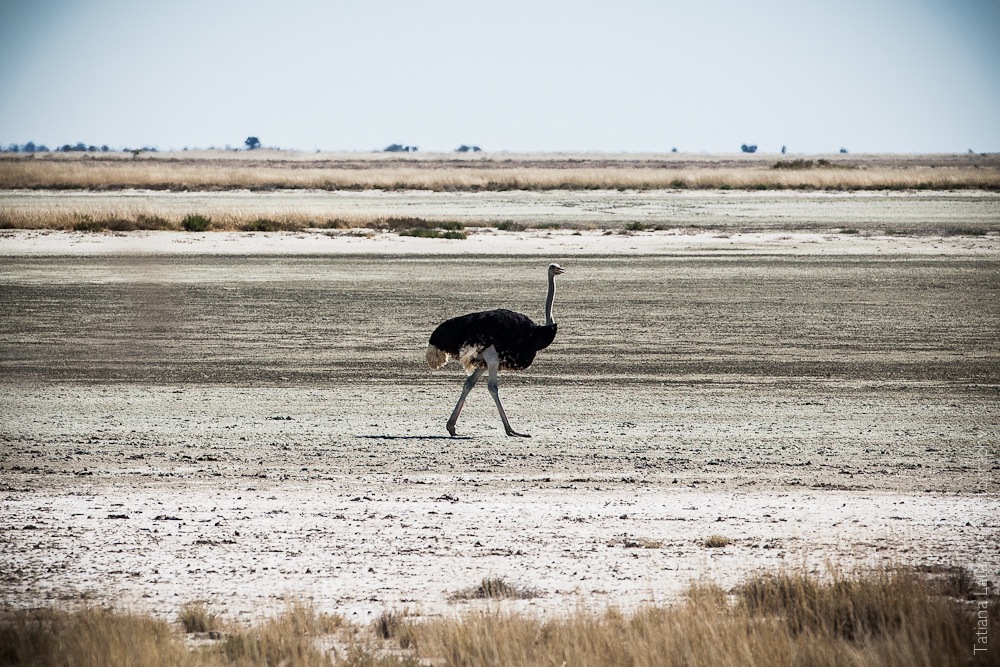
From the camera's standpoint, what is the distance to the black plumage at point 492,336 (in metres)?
12.0

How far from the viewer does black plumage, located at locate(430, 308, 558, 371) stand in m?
12.0

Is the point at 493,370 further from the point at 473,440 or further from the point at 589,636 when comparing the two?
the point at 589,636

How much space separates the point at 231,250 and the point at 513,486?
2244 centimetres

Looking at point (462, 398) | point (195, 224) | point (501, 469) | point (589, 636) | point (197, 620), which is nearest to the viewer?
point (589, 636)

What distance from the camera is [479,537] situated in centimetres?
848

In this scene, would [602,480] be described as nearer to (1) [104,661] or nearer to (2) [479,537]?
(2) [479,537]

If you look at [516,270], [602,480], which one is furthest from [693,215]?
[602,480]

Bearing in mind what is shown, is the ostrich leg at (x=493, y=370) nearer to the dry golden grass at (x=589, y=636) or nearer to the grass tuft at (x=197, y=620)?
the dry golden grass at (x=589, y=636)

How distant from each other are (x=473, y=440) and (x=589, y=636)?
584 centimetres

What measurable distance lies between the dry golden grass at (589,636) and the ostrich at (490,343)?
5429mm

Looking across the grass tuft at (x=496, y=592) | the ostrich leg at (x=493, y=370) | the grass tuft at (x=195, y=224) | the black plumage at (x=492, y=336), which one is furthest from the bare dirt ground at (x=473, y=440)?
the grass tuft at (x=195, y=224)

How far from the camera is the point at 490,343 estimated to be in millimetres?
12062

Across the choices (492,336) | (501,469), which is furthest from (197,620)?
(492,336)

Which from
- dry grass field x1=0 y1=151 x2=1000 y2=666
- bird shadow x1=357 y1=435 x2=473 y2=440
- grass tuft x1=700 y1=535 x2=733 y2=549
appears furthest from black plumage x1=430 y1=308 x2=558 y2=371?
grass tuft x1=700 y1=535 x2=733 y2=549
